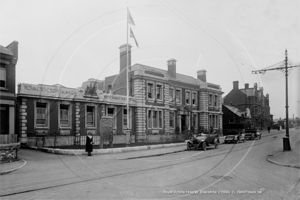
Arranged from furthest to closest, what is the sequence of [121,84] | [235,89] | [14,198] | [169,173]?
1. [235,89]
2. [121,84]
3. [169,173]
4. [14,198]

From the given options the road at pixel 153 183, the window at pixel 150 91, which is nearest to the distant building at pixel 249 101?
the window at pixel 150 91

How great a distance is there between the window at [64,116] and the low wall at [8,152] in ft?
32.4

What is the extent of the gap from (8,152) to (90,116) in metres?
13.3

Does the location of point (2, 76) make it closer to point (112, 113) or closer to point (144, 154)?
point (144, 154)

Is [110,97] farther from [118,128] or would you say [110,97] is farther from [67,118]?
[67,118]

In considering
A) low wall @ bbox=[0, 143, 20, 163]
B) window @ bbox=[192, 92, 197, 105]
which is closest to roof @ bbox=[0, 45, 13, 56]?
low wall @ bbox=[0, 143, 20, 163]

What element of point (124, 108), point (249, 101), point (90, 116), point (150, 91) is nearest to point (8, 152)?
point (90, 116)

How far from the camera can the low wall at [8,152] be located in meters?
15.6

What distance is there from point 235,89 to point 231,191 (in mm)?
65856

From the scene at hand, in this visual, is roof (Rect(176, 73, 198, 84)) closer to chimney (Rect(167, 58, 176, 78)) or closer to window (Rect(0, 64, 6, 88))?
chimney (Rect(167, 58, 176, 78))

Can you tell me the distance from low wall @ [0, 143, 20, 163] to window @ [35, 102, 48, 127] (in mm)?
8359

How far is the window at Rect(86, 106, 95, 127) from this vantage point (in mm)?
28688

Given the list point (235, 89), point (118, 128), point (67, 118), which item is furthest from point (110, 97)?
point (235, 89)

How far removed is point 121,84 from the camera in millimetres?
36156
